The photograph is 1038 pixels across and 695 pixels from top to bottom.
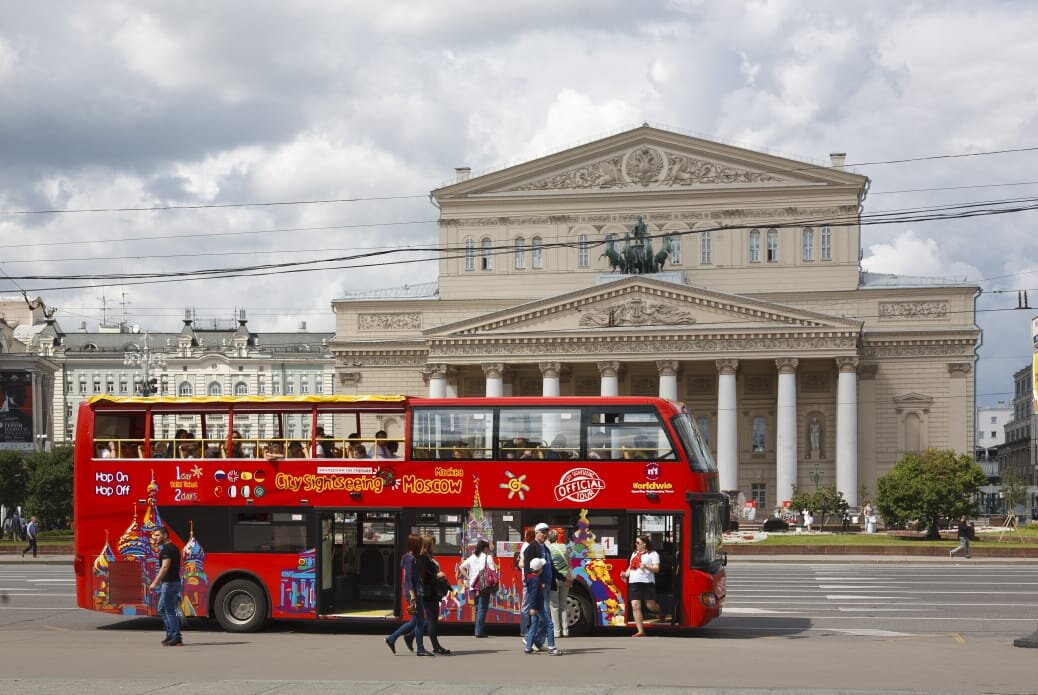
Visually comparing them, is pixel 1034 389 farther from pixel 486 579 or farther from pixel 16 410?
pixel 16 410

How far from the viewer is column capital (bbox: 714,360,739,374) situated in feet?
259

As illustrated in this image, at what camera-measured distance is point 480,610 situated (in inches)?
899

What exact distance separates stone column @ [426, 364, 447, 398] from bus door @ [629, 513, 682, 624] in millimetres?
59116

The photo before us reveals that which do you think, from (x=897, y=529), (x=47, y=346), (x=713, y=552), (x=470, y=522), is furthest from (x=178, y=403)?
(x=47, y=346)

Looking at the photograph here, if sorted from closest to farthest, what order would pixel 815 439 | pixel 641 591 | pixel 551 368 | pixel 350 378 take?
pixel 641 591
pixel 551 368
pixel 815 439
pixel 350 378

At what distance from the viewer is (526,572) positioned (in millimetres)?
20844

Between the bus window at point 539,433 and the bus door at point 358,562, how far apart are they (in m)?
2.38

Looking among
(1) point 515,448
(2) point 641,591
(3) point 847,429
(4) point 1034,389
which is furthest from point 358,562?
(3) point 847,429

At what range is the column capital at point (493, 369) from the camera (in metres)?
81.7

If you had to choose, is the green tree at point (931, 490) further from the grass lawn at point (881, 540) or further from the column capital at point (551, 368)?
the column capital at point (551, 368)

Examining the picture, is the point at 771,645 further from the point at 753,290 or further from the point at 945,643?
the point at 753,290

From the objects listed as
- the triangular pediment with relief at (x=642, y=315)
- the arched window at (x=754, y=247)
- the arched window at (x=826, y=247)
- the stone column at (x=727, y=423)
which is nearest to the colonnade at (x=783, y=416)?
the stone column at (x=727, y=423)

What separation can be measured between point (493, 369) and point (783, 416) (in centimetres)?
1680

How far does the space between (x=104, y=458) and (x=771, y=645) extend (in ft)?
38.8
